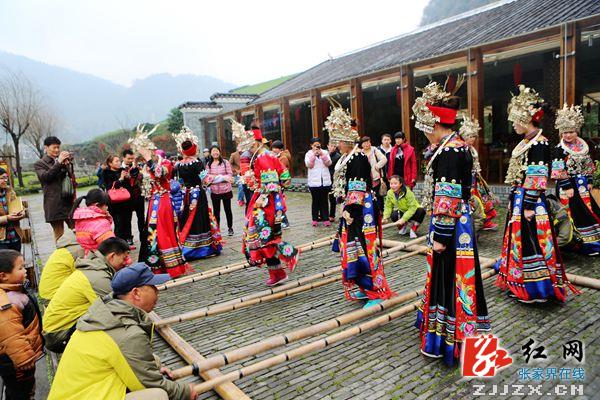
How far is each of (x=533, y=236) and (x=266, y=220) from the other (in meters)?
2.85

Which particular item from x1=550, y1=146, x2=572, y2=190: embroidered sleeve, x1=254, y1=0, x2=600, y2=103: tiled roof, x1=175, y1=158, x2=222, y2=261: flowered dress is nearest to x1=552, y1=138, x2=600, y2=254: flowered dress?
x1=550, y1=146, x2=572, y2=190: embroidered sleeve

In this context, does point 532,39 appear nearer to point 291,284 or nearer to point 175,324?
point 291,284

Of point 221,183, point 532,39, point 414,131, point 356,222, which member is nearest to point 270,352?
point 356,222

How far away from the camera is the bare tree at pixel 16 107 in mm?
23547

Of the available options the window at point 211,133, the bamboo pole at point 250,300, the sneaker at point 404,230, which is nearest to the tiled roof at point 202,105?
the window at point 211,133

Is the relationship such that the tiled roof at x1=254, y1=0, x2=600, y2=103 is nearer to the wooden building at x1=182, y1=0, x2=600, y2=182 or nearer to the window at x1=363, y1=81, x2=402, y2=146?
the wooden building at x1=182, y1=0, x2=600, y2=182

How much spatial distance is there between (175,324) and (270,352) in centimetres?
121

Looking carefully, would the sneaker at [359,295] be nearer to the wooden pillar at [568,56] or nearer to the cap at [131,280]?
the cap at [131,280]

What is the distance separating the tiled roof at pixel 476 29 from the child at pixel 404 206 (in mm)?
4340

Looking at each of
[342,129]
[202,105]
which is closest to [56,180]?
[342,129]

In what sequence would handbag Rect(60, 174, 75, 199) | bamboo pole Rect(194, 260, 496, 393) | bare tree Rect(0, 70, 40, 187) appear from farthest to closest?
bare tree Rect(0, 70, 40, 187) < handbag Rect(60, 174, 75, 199) < bamboo pole Rect(194, 260, 496, 393)

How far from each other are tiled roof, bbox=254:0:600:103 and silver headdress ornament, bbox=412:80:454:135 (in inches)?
255

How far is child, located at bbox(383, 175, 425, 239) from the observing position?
279 inches

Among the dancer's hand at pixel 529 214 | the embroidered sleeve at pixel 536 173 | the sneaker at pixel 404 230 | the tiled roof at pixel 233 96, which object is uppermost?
the tiled roof at pixel 233 96
